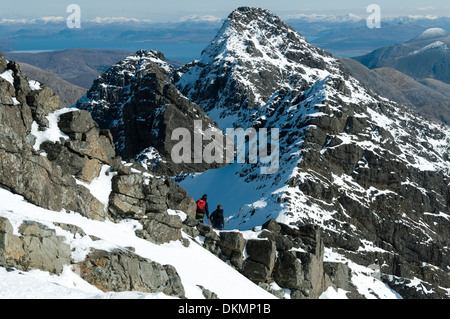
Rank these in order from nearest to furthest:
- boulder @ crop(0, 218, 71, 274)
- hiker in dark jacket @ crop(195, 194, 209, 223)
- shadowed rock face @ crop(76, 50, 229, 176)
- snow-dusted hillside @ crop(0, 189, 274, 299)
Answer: snow-dusted hillside @ crop(0, 189, 274, 299)
boulder @ crop(0, 218, 71, 274)
hiker in dark jacket @ crop(195, 194, 209, 223)
shadowed rock face @ crop(76, 50, 229, 176)

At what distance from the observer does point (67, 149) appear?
2988cm

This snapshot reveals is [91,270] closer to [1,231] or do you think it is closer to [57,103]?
[1,231]

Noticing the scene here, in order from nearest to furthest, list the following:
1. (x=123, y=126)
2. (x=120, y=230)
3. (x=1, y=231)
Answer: (x=1, y=231)
(x=120, y=230)
(x=123, y=126)

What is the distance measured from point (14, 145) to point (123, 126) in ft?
475

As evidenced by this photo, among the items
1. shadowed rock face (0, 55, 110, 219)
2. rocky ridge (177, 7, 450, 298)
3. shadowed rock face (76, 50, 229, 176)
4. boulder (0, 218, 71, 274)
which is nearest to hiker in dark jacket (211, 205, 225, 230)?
shadowed rock face (0, 55, 110, 219)

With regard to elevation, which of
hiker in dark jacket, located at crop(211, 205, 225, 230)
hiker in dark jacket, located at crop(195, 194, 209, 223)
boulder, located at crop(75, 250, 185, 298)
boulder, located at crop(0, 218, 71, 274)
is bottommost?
hiker in dark jacket, located at crop(211, 205, 225, 230)

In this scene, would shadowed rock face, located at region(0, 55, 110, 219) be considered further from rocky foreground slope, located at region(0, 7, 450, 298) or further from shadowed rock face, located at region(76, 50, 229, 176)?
shadowed rock face, located at region(76, 50, 229, 176)

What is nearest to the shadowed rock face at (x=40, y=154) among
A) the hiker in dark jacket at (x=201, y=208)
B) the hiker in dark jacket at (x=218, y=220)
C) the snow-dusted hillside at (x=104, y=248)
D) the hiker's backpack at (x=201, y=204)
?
the snow-dusted hillside at (x=104, y=248)

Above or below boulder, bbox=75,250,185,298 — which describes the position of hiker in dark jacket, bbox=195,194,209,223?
below

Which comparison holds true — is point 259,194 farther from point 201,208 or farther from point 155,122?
point 201,208

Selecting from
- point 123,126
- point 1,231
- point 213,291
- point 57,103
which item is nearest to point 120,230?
point 213,291

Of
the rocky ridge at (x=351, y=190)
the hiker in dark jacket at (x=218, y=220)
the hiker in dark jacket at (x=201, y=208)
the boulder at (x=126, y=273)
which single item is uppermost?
the boulder at (x=126, y=273)

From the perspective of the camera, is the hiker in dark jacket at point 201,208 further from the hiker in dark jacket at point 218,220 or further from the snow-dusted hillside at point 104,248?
the snow-dusted hillside at point 104,248

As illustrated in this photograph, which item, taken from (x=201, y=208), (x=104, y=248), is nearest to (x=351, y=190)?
(x=201, y=208)
